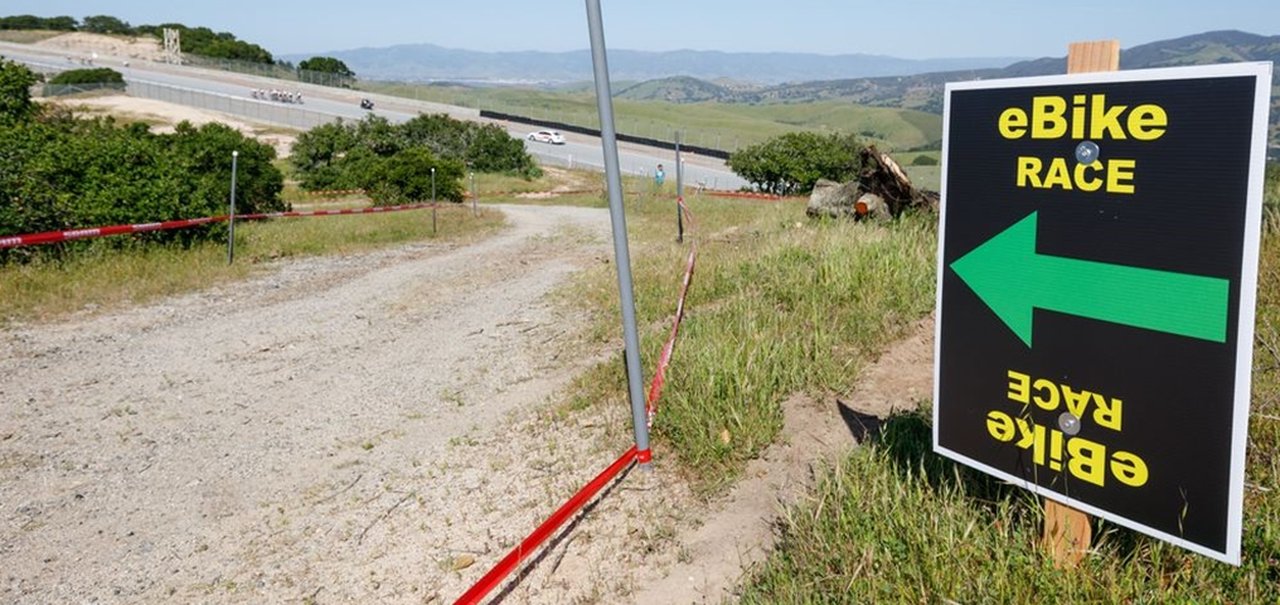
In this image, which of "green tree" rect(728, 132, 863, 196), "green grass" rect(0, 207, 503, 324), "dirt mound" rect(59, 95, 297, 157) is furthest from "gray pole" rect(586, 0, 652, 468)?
"dirt mound" rect(59, 95, 297, 157)

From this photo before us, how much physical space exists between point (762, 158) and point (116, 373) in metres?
37.8

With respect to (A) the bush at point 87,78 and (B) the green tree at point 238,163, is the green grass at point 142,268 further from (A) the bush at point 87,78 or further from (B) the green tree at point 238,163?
(A) the bush at point 87,78

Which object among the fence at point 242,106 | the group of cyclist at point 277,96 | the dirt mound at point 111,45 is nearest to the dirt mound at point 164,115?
the fence at point 242,106

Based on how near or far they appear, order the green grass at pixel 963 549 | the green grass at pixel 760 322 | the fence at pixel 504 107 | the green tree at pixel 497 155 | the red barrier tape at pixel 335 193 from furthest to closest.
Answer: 1. the fence at pixel 504 107
2. the green tree at pixel 497 155
3. the red barrier tape at pixel 335 193
4. the green grass at pixel 760 322
5. the green grass at pixel 963 549

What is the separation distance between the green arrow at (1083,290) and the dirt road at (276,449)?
290 centimetres

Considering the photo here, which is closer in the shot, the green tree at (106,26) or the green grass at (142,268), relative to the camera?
the green grass at (142,268)

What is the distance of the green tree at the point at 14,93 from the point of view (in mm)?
17266

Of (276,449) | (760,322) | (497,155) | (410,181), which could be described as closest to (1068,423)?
(760,322)

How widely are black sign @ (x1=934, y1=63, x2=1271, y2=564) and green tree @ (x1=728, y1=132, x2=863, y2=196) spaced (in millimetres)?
37861

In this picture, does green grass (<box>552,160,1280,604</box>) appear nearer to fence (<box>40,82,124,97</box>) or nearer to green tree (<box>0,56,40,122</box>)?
green tree (<box>0,56,40,122</box>)

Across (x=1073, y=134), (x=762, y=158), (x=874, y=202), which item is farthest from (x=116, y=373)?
(x=762, y=158)

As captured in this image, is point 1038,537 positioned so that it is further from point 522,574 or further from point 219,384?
point 219,384

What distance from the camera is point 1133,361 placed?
276 centimetres

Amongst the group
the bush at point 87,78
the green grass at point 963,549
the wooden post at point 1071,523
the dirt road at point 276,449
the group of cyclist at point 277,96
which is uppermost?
the bush at point 87,78
